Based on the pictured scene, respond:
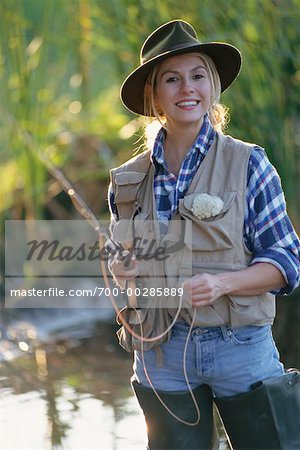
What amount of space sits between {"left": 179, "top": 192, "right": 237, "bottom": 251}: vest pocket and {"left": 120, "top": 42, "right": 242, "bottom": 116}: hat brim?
0.35m

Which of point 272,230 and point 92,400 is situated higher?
point 272,230

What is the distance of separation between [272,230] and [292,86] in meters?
2.71

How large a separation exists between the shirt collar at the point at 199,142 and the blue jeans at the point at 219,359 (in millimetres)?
408

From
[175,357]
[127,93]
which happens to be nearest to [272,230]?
[175,357]

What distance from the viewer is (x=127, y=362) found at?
5.23 metres

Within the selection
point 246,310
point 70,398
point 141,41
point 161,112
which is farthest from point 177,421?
point 141,41

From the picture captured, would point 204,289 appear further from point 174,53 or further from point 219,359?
point 174,53

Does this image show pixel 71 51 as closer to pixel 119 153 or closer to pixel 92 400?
pixel 119 153

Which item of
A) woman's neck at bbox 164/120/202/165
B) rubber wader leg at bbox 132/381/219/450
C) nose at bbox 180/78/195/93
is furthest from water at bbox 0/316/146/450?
nose at bbox 180/78/195/93

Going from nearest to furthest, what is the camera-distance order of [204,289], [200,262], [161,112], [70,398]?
[204,289], [200,262], [161,112], [70,398]

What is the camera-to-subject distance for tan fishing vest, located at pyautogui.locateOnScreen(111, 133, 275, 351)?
2.58m

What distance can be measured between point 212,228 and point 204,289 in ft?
0.51

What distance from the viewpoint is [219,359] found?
2.59 m

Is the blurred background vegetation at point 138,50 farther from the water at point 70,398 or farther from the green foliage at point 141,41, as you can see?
the water at point 70,398
